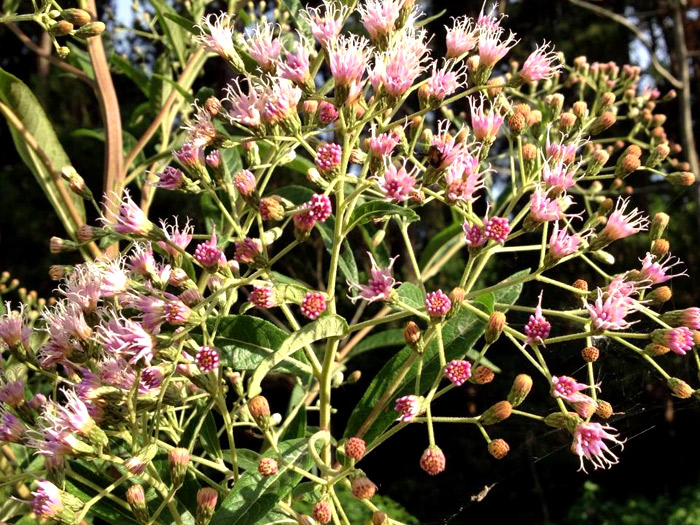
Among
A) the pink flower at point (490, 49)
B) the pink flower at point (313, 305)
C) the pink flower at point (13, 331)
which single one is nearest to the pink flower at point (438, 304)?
the pink flower at point (313, 305)

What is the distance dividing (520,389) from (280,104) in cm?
40

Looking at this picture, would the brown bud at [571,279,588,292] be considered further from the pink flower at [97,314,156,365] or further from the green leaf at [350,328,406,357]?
the green leaf at [350,328,406,357]

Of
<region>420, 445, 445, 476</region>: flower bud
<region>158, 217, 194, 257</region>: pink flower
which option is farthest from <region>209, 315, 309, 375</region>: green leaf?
<region>420, 445, 445, 476</region>: flower bud

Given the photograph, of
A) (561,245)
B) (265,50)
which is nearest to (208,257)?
(265,50)

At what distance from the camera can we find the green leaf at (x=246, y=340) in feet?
2.78

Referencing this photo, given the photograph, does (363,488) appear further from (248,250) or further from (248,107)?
(248,107)

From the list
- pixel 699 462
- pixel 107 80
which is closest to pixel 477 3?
pixel 699 462

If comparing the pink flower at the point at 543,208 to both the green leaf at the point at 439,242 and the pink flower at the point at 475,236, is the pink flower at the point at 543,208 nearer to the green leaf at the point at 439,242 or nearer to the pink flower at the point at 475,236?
the pink flower at the point at 475,236

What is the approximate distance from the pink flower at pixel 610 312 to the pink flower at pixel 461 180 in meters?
0.17

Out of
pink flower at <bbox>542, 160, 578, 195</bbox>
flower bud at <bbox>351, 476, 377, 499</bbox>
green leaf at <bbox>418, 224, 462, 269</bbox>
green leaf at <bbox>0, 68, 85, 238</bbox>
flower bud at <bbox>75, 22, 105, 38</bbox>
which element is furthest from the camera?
green leaf at <bbox>418, 224, 462, 269</bbox>

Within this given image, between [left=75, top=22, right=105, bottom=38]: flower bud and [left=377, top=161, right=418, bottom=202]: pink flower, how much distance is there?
1.39 feet

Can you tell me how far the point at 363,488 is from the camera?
74cm

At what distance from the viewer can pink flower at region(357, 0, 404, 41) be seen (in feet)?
2.89

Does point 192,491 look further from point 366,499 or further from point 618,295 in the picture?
point 618,295
